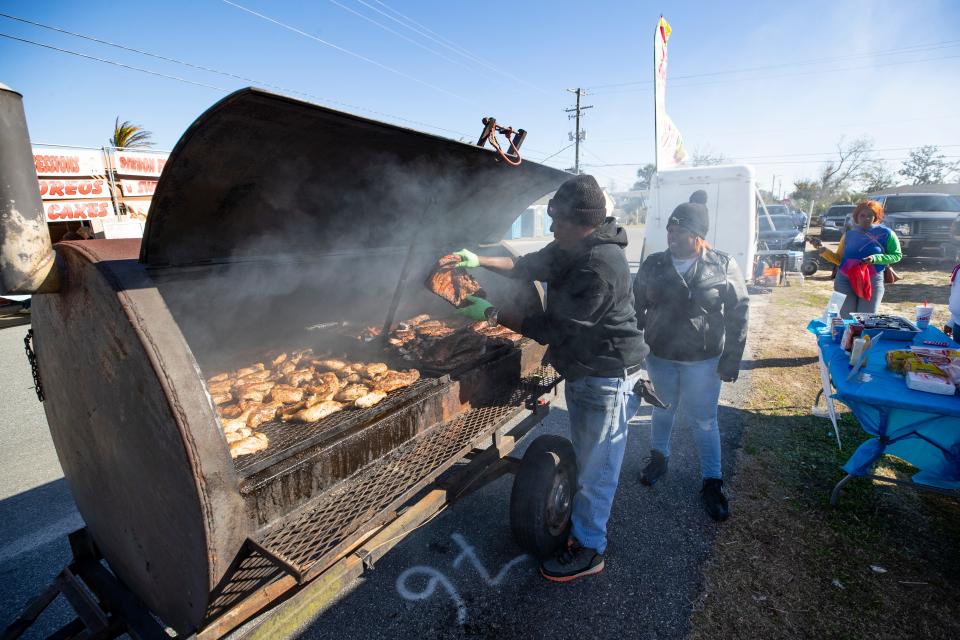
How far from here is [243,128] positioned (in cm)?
164

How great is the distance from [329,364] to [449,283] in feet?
3.15

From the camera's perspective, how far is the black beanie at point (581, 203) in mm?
2463

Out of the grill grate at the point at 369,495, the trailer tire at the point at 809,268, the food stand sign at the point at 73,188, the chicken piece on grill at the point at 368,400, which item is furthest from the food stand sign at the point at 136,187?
the trailer tire at the point at 809,268

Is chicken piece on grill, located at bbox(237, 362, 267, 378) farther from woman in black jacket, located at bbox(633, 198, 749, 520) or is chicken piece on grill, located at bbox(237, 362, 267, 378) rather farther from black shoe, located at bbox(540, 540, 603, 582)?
woman in black jacket, located at bbox(633, 198, 749, 520)

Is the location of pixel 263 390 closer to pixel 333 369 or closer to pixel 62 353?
pixel 333 369

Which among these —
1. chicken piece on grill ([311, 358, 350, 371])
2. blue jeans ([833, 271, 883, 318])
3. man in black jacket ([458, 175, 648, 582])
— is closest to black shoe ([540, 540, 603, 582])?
man in black jacket ([458, 175, 648, 582])

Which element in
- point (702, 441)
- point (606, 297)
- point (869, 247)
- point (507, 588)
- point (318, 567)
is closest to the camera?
point (318, 567)

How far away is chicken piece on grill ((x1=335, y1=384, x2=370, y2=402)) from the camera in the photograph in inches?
94.7

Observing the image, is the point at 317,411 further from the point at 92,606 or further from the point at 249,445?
the point at 92,606

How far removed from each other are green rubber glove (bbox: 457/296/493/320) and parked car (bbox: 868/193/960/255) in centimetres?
1635

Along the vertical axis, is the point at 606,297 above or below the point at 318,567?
above

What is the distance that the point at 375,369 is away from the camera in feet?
9.12

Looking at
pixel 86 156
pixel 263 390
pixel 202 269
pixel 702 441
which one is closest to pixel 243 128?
pixel 202 269

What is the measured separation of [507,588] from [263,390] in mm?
1924
